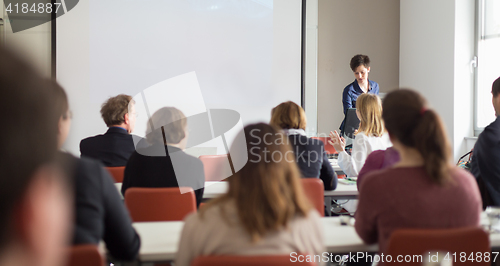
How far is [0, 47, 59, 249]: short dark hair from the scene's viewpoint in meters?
0.33

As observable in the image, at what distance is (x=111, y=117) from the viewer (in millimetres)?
3123

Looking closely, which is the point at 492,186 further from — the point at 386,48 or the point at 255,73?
the point at 386,48

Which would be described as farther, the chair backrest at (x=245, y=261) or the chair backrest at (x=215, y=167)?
the chair backrest at (x=215, y=167)

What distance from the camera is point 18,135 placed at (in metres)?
0.34

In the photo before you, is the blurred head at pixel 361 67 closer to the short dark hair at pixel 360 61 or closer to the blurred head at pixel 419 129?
the short dark hair at pixel 360 61

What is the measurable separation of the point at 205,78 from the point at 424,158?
4067 mm

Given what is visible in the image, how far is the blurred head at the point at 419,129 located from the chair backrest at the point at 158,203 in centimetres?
100

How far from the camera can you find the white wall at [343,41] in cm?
582

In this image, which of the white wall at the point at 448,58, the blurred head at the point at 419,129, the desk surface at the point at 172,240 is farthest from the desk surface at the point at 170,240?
the white wall at the point at 448,58

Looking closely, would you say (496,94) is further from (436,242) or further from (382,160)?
A: (436,242)

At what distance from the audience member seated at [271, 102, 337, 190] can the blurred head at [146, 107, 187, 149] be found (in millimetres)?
656

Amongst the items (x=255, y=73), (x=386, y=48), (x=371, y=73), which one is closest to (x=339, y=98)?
(x=371, y=73)

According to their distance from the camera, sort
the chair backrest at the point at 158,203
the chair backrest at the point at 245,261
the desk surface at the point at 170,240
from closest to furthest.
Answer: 1. the chair backrest at the point at 245,261
2. the desk surface at the point at 170,240
3. the chair backrest at the point at 158,203

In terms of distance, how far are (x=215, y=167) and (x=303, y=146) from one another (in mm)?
1095
